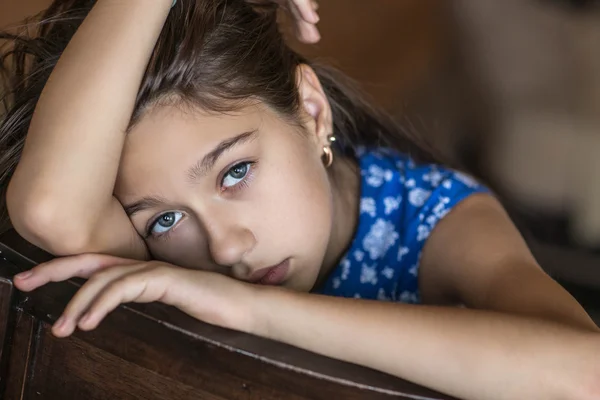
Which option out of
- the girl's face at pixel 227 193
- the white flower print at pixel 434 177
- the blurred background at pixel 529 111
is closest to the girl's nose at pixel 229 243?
the girl's face at pixel 227 193

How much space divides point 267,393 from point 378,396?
0.25 ft

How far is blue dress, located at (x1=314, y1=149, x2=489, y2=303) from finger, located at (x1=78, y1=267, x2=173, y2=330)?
456mm

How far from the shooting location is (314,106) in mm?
1049

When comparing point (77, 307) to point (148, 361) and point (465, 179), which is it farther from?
point (465, 179)

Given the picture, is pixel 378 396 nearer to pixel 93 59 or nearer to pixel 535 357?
pixel 535 357

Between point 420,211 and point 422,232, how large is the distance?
31mm

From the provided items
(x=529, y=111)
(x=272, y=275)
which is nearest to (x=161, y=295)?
(x=272, y=275)

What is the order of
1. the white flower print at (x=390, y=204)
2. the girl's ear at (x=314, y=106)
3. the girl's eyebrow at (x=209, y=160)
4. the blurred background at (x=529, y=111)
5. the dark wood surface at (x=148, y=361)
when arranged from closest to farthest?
1. the dark wood surface at (x=148, y=361)
2. the girl's eyebrow at (x=209, y=160)
3. the girl's ear at (x=314, y=106)
4. the white flower print at (x=390, y=204)
5. the blurred background at (x=529, y=111)

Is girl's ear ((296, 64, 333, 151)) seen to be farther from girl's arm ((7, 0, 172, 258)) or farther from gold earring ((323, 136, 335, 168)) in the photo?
girl's arm ((7, 0, 172, 258))

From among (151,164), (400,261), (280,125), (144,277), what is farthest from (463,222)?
(144,277)

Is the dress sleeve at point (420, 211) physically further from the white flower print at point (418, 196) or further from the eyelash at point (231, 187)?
the eyelash at point (231, 187)

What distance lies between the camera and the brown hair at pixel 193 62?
89 cm

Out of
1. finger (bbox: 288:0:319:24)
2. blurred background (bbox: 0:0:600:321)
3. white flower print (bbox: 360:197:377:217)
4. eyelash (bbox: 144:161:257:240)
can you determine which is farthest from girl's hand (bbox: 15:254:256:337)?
blurred background (bbox: 0:0:600:321)

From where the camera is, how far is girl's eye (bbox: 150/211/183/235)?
3.01 feet
